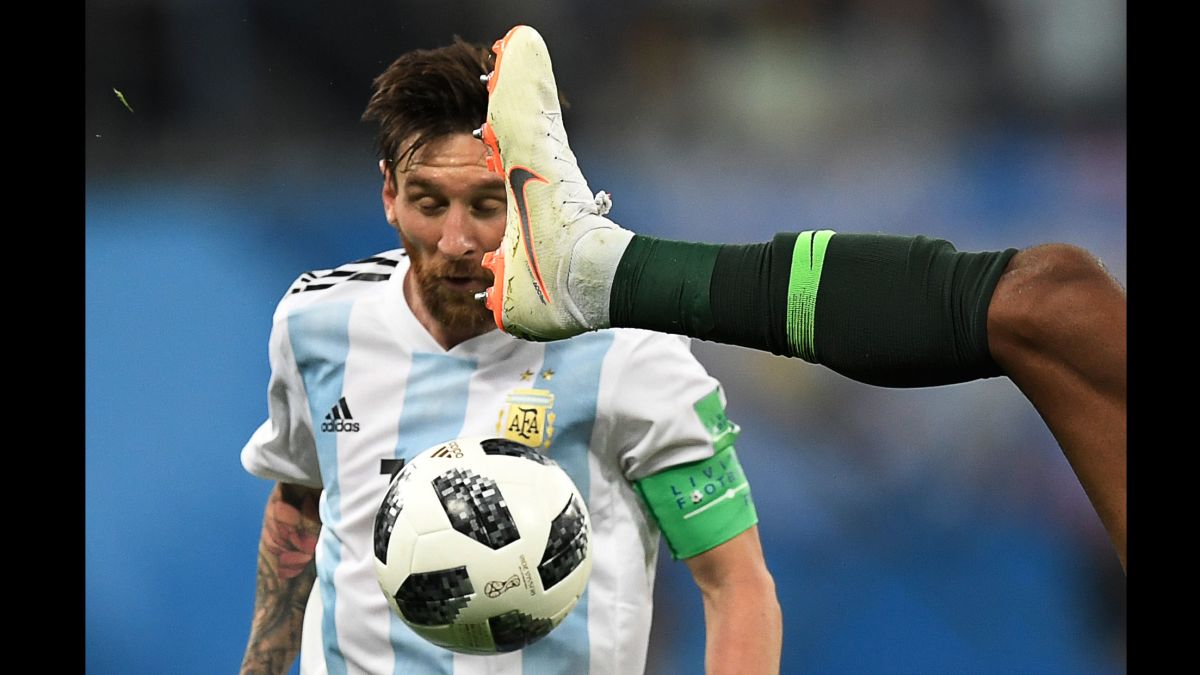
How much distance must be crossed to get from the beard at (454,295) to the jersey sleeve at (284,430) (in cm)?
31

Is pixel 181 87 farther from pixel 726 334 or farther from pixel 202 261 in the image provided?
pixel 726 334

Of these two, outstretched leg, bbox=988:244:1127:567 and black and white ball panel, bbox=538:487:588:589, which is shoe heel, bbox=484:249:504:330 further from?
outstretched leg, bbox=988:244:1127:567

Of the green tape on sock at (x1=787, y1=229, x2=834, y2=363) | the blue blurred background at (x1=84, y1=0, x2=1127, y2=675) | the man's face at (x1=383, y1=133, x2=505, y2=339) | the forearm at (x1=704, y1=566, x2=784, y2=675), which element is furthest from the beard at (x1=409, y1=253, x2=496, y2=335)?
the blue blurred background at (x1=84, y1=0, x2=1127, y2=675)

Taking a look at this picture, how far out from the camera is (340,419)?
248cm

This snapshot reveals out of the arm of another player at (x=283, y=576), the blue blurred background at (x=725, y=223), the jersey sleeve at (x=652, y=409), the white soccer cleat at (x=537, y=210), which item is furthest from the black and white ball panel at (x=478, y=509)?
the blue blurred background at (x=725, y=223)

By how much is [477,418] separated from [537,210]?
0.59 m

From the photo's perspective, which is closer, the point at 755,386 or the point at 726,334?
the point at 726,334

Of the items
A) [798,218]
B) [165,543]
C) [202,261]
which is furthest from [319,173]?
[798,218]

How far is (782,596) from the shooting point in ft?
10.6

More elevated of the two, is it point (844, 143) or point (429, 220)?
point (844, 143)

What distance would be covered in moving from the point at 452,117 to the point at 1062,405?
1.27 m

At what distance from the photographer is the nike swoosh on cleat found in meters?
1.93

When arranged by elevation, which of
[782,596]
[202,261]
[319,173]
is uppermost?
[319,173]

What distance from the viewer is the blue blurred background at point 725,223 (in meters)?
3.20
